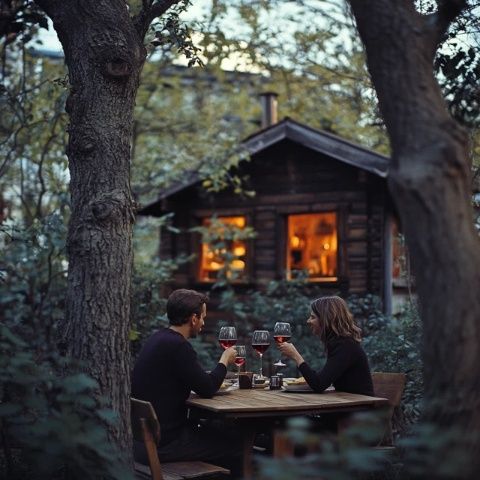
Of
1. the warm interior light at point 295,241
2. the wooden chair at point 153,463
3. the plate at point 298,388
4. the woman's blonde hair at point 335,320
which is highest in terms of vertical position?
the warm interior light at point 295,241

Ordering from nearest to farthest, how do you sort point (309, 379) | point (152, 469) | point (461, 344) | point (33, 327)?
point (461, 344), point (152, 469), point (309, 379), point (33, 327)

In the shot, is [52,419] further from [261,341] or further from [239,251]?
[239,251]

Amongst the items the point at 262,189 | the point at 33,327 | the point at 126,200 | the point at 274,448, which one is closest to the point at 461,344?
the point at 274,448

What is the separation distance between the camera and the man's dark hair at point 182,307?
5805mm

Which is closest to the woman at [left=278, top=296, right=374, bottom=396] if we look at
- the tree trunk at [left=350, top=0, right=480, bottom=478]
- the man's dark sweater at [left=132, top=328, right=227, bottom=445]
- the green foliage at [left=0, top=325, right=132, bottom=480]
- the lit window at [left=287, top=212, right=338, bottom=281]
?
the man's dark sweater at [left=132, top=328, right=227, bottom=445]

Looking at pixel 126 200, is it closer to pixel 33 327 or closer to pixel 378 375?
pixel 378 375

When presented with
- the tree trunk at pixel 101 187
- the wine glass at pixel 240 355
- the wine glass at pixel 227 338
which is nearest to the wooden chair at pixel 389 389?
the wine glass at pixel 240 355

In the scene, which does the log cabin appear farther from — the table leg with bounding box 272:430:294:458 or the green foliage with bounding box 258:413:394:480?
the green foliage with bounding box 258:413:394:480

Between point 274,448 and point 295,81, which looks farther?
point 295,81

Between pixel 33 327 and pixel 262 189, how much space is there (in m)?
6.91

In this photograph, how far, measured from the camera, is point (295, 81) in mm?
Answer: 21406

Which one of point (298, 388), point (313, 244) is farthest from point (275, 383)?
point (313, 244)

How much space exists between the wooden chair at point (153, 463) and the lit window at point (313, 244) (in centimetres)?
1093

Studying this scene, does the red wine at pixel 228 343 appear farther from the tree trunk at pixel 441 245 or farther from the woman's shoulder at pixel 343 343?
the tree trunk at pixel 441 245
